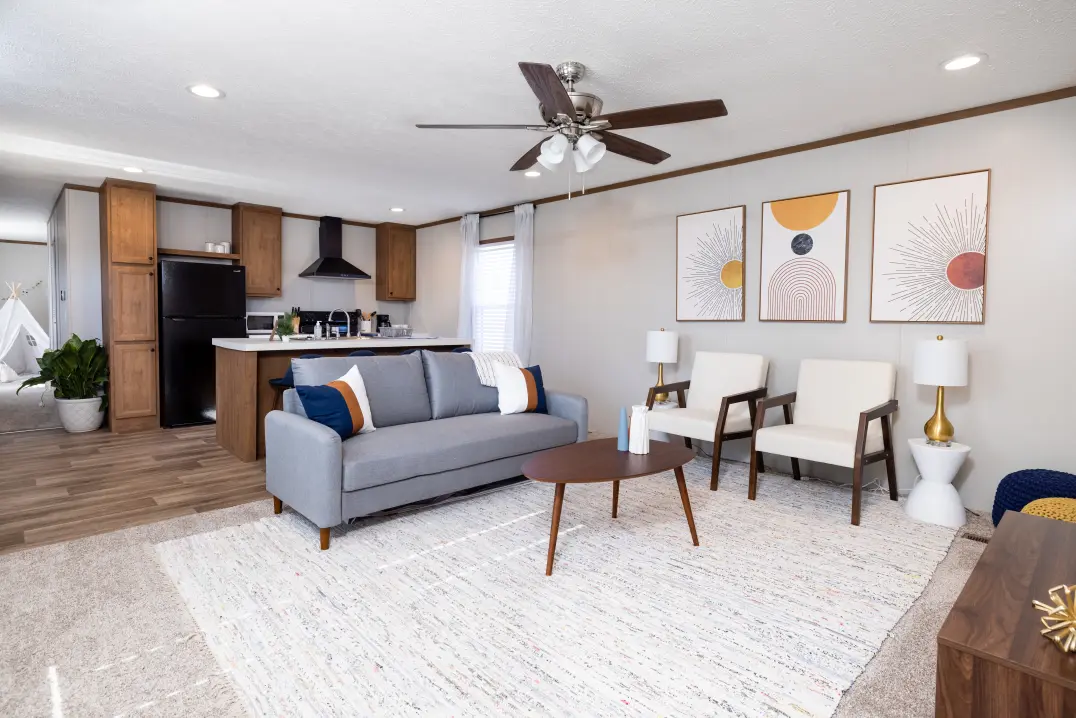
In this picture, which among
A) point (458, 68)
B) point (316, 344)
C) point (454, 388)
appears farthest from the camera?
point (316, 344)

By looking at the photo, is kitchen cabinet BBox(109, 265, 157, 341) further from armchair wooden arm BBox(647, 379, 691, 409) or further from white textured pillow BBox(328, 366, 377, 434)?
armchair wooden arm BBox(647, 379, 691, 409)

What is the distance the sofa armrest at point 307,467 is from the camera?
271 centimetres

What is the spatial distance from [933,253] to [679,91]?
76.3 inches

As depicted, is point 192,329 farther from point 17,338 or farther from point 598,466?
point 17,338

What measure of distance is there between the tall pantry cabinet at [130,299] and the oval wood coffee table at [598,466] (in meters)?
4.67

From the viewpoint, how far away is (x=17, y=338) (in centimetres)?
978

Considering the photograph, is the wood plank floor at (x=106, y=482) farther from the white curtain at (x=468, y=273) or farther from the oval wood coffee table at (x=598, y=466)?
the white curtain at (x=468, y=273)

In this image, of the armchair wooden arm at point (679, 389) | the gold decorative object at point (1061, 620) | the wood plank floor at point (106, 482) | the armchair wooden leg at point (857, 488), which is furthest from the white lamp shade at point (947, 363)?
the wood plank floor at point (106, 482)

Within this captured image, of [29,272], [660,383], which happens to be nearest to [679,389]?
[660,383]

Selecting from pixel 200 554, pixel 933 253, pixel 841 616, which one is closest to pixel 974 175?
pixel 933 253

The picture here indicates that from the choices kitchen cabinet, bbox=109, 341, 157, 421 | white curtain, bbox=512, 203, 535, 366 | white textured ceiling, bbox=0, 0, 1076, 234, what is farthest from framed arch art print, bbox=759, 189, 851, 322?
kitchen cabinet, bbox=109, 341, 157, 421

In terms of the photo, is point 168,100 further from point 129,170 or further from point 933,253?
point 933,253

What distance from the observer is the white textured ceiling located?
92.6 inches

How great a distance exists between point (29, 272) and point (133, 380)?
7.25 metres
